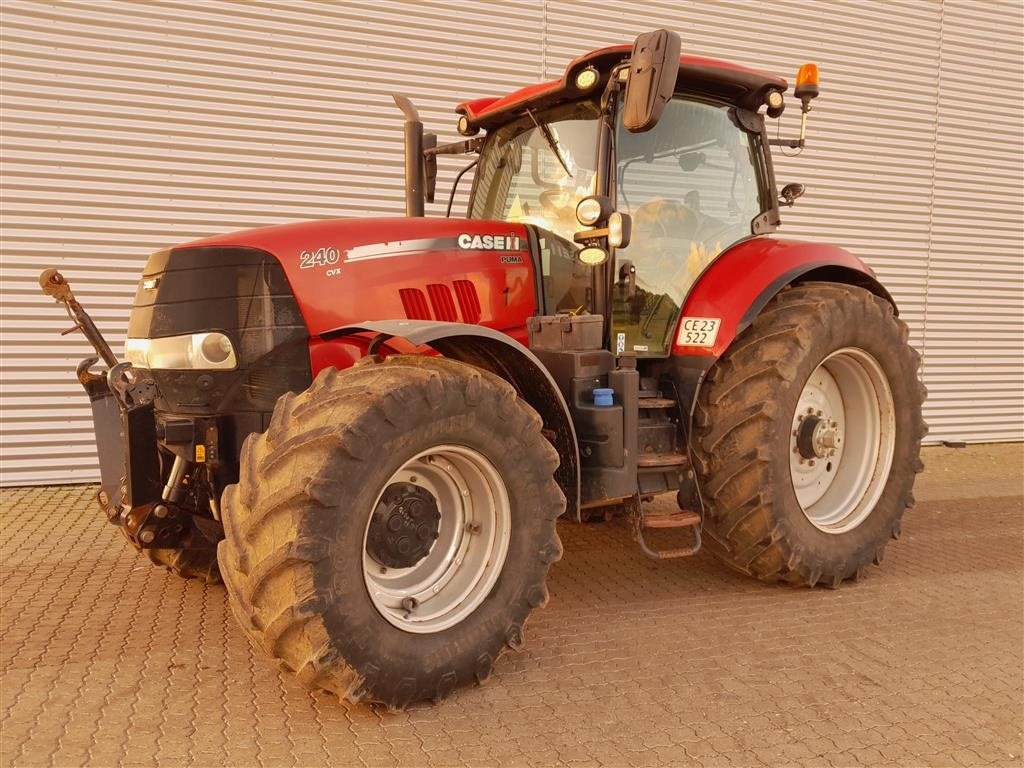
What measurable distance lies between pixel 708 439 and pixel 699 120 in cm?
155

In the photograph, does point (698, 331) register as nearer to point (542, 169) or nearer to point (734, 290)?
point (734, 290)

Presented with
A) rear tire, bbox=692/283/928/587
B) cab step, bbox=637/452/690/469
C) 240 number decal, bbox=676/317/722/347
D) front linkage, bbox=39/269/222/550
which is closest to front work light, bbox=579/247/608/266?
240 number decal, bbox=676/317/722/347

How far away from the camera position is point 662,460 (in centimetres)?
343

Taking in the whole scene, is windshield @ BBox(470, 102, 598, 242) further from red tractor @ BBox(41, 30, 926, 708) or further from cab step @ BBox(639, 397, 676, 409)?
cab step @ BBox(639, 397, 676, 409)

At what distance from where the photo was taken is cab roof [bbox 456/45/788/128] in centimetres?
336

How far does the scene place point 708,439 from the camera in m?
3.50

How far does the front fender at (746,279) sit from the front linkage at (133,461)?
88.1 inches

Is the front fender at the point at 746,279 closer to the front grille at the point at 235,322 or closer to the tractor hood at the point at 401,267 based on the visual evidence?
the tractor hood at the point at 401,267

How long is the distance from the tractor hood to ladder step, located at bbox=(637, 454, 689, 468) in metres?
0.82

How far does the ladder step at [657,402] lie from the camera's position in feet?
11.5

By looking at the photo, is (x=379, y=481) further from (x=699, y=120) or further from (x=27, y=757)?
(x=699, y=120)

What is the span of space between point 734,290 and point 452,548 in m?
1.77

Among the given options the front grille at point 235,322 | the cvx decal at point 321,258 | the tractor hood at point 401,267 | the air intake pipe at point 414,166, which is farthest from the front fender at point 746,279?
the front grille at point 235,322

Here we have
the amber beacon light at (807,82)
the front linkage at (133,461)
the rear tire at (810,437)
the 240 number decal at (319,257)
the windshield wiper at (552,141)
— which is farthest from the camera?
the amber beacon light at (807,82)
